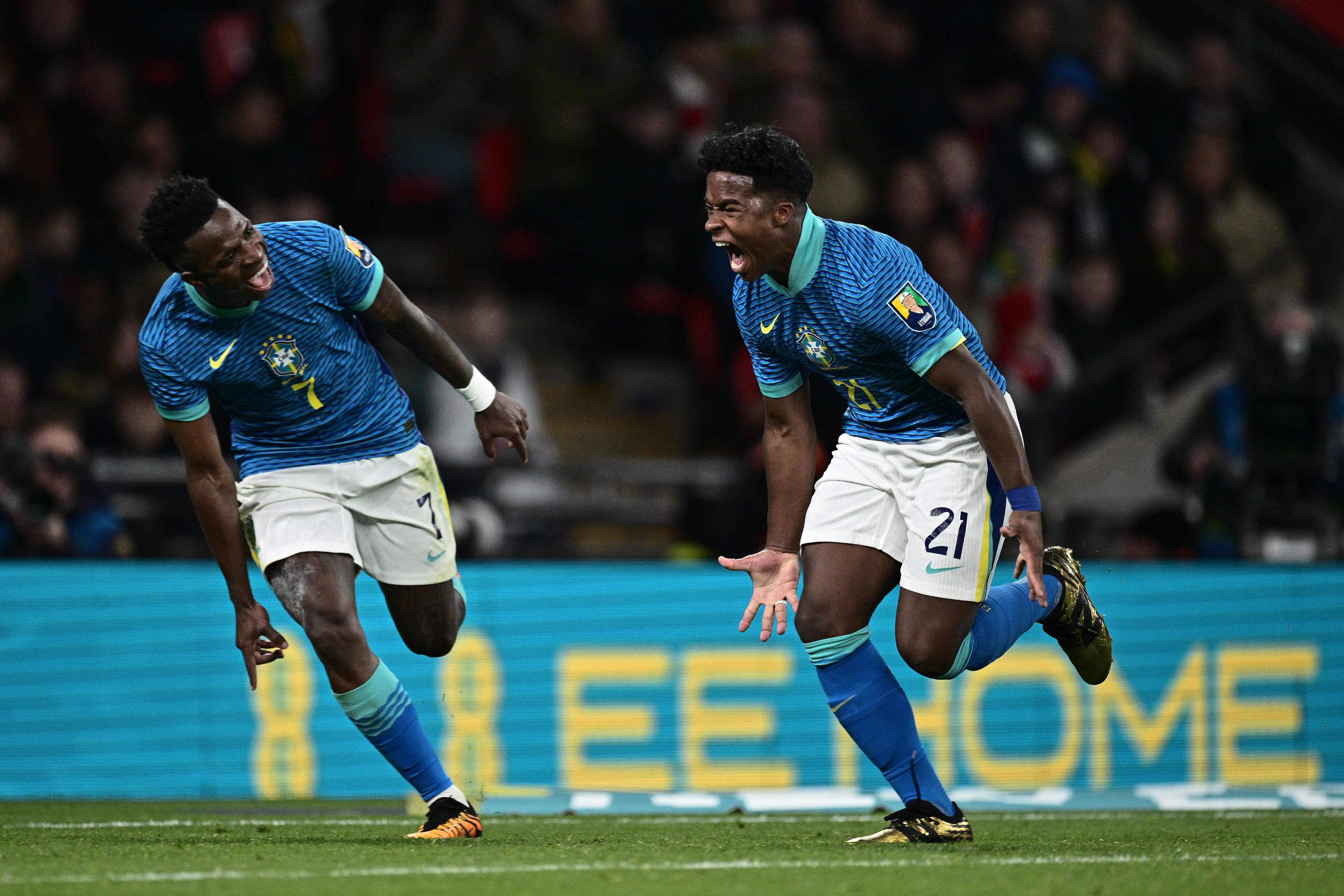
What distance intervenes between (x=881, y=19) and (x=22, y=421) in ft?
23.3

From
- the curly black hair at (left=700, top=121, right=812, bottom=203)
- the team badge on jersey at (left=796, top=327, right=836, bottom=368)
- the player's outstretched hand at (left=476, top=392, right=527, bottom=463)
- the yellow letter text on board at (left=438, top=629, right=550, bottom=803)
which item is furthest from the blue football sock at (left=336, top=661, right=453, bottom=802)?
the yellow letter text on board at (left=438, top=629, right=550, bottom=803)

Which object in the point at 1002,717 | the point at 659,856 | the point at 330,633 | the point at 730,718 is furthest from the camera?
the point at 1002,717

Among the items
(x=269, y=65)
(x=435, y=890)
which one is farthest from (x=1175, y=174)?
(x=435, y=890)

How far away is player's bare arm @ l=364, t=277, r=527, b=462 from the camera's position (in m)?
5.65

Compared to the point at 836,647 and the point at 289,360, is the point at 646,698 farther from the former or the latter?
the point at 289,360

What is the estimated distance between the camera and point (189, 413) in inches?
214

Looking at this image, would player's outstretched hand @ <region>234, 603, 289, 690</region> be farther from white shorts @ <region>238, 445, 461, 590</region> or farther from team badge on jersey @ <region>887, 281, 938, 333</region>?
team badge on jersey @ <region>887, 281, 938, 333</region>

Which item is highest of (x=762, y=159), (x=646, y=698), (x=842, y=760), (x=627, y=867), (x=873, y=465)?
(x=762, y=159)

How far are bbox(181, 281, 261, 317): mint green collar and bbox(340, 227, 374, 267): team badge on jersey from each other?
14.6 inches

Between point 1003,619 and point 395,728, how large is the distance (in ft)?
6.50

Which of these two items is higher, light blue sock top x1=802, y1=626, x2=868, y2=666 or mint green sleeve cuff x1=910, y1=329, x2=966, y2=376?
mint green sleeve cuff x1=910, y1=329, x2=966, y2=376

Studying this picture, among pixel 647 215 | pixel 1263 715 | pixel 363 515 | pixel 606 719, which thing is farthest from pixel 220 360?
pixel 647 215

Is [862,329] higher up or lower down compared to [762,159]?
lower down

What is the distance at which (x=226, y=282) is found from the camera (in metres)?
5.25
